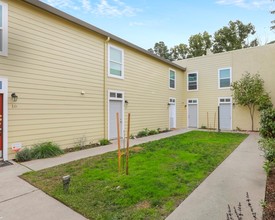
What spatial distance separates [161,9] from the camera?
11203 mm

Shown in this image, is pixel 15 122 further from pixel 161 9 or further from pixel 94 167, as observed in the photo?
pixel 161 9

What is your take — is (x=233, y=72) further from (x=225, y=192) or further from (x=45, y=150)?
(x=45, y=150)

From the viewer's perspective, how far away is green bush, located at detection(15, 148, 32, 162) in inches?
218

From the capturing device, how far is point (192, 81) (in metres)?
16.0

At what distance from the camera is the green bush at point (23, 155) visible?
5539 millimetres

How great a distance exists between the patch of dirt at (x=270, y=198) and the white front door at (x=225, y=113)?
34.8ft

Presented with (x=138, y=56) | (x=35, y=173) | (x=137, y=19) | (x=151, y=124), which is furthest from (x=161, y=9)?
(x=35, y=173)

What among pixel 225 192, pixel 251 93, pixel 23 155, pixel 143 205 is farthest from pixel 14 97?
pixel 251 93

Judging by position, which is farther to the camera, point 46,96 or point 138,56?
point 138,56

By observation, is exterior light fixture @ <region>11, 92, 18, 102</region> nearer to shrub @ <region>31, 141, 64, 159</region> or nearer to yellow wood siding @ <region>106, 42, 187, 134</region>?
shrub @ <region>31, 141, 64, 159</region>

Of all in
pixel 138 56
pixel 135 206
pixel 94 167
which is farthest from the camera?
pixel 138 56

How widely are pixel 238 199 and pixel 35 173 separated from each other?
4.26 metres

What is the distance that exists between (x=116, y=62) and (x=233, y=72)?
9.35 meters

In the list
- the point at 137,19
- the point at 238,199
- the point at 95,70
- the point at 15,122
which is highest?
the point at 137,19
